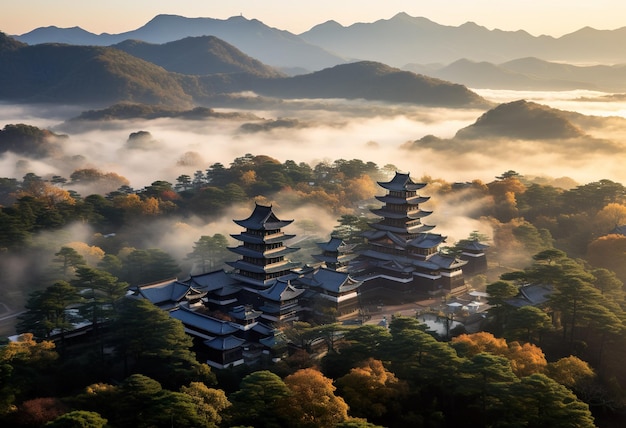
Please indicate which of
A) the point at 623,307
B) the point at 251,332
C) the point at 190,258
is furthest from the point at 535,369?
the point at 190,258

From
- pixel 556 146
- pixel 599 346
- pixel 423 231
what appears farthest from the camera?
pixel 556 146

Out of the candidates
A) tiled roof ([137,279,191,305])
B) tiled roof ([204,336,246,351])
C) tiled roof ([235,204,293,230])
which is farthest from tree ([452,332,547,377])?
tiled roof ([137,279,191,305])

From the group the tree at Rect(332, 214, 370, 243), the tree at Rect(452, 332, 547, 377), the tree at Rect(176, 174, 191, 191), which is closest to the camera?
the tree at Rect(452, 332, 547, 377)

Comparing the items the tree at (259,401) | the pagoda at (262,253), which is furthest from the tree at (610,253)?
the tree at (259,401)

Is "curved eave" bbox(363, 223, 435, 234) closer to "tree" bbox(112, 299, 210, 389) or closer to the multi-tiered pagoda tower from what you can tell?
the multi-tiered pagoda tower

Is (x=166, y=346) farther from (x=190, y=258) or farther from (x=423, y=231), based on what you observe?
(x=423, y=231)

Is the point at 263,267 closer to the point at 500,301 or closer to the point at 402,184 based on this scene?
the point at 402,184

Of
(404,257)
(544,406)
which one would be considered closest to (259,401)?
(544,406)
